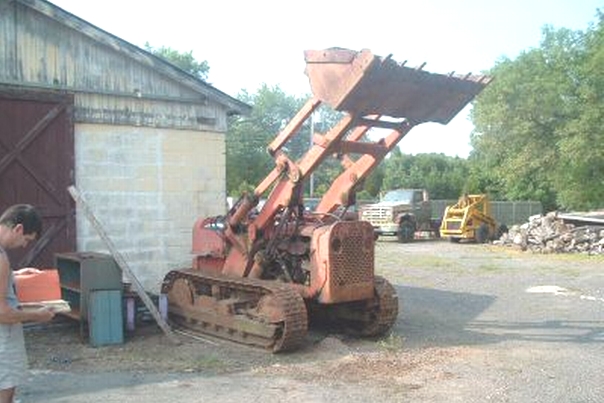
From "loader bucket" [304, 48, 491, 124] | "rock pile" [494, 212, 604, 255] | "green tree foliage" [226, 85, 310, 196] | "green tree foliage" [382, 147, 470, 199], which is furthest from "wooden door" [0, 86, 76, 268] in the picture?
"green tree foliage" [382, 147, 470, 199]

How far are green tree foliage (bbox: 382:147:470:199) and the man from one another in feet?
173

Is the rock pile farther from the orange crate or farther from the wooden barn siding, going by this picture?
the orange crate

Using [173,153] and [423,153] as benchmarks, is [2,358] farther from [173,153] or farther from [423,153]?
[423,153]

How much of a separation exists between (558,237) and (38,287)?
25.5 metres

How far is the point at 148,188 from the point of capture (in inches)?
509

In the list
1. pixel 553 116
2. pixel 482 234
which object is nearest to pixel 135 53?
pixel 482 234

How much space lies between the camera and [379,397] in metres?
7.73

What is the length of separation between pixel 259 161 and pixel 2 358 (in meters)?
57.9

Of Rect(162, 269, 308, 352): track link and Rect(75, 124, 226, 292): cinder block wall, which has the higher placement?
Rect(75, 124, 226, 292): cinder block wall

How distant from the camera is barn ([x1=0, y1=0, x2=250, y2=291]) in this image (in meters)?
11.6

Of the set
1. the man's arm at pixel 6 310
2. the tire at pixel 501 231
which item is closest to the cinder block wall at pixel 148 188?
the man's arm at pixel 6 310

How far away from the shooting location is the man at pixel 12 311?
15.9ft

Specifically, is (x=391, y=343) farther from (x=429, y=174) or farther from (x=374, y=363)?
(x=429, y=174)

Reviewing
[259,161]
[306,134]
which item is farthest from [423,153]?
[259,161]
